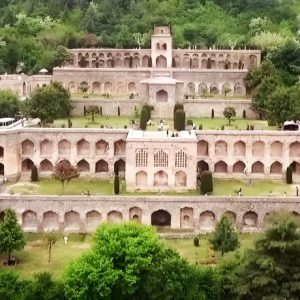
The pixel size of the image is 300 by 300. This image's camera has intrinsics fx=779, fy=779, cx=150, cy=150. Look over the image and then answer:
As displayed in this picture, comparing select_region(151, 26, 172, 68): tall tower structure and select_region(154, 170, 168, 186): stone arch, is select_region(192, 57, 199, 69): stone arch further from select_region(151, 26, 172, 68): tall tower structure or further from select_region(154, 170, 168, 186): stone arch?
select_region(154, 170, 168, 186): stone arch

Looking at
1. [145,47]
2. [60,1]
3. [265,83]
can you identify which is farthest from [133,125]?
[60,1]

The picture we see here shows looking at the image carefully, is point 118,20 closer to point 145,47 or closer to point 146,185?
point 145,47

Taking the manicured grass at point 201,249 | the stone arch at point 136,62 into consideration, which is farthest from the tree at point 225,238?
the stone arch at point 136,62

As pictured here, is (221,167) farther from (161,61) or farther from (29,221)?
(161,61)

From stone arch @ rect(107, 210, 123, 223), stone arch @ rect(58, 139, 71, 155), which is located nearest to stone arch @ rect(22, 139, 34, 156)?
stone arch @ rect(58, 139, 71, 155)

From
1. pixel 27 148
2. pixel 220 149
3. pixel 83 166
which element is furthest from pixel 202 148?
pixel 27 148
